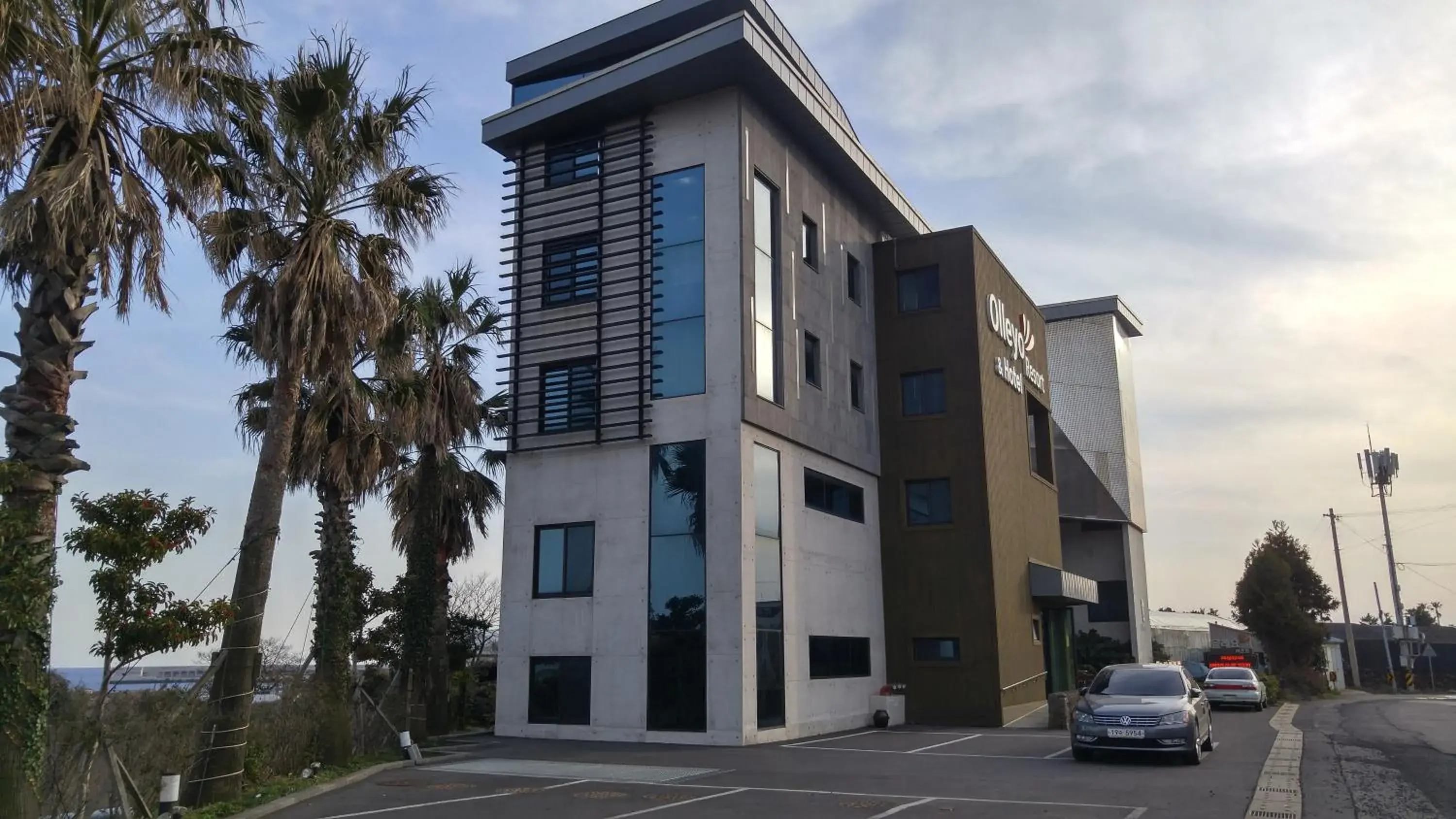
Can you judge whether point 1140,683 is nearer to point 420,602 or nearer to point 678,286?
point 678,286

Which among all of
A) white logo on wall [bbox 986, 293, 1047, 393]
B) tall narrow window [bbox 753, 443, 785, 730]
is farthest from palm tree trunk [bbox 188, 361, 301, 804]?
white logo on wall [bbox 986, 293, 1047, 393]

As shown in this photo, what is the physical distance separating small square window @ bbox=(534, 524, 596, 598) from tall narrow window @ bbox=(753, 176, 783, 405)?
502 centimetres

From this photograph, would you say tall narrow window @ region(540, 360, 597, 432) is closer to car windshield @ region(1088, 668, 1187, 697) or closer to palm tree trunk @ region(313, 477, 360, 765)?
palm tree trunk @ region(313, 477, 360, 765)

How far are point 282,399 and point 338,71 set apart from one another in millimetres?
4551

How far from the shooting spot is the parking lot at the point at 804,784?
1210cm

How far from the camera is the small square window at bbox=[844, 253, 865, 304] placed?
Result: 28750mm

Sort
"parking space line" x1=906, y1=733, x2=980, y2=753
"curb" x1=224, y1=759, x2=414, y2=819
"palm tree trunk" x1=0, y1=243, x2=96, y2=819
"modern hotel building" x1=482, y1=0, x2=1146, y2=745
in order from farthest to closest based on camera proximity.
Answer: "modern hotel building" x1=482, y1=0, x2=1146, y2=745 < "parking space line" x1=906, y1=733, x2=980, y2=753 < "curb" x1=224, y1=759, x2=414, y2=819 < "palm tree trunk" x1=0, y1=243, x2=96, y2=819

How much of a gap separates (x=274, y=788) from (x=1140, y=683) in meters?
13.1

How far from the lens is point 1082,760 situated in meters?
16.6

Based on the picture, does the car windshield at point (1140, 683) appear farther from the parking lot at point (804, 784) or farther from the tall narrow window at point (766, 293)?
the tall narrow window at point (766, 293)

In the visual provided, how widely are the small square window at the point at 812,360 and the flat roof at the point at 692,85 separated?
4.94 m

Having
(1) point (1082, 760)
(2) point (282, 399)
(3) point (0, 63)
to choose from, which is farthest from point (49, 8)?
(1) point (1082, 760)

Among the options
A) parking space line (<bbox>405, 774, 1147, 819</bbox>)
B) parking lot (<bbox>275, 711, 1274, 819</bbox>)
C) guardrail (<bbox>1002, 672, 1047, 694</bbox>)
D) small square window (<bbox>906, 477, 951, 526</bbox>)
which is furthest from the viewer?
small square window (<bbox>906, 477, 951, 526</bbox>)

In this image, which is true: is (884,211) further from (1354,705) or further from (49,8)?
(1354,705)
